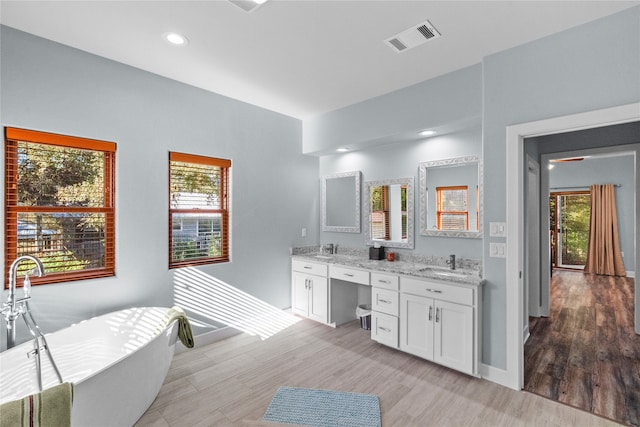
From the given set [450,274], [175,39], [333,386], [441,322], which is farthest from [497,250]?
[175,39]

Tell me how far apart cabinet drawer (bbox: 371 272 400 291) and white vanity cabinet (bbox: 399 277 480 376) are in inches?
3.1

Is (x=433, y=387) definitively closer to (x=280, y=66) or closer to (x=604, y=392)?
(x=604, y=392)

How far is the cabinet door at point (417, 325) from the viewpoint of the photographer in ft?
9.51

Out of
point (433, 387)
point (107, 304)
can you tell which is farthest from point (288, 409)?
point (107, 304)

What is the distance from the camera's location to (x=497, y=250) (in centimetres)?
262

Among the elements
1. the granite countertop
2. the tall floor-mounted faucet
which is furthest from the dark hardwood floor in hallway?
the tall floor-mounted faucet

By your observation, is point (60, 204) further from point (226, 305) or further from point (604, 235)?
point (604, 235)

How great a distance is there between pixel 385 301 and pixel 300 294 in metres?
1.36

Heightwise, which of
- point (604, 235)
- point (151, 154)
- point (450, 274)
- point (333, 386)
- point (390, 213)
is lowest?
point (333, 386)

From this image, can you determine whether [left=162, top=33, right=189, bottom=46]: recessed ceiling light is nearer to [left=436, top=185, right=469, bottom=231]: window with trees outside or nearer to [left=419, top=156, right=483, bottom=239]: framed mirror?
[left=419, top=156, right=483, bottom=239]: framed mirror

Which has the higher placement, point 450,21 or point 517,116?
point 450,21

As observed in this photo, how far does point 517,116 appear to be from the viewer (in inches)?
99.5

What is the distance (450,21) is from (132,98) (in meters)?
2.81

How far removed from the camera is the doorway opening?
7578mm
